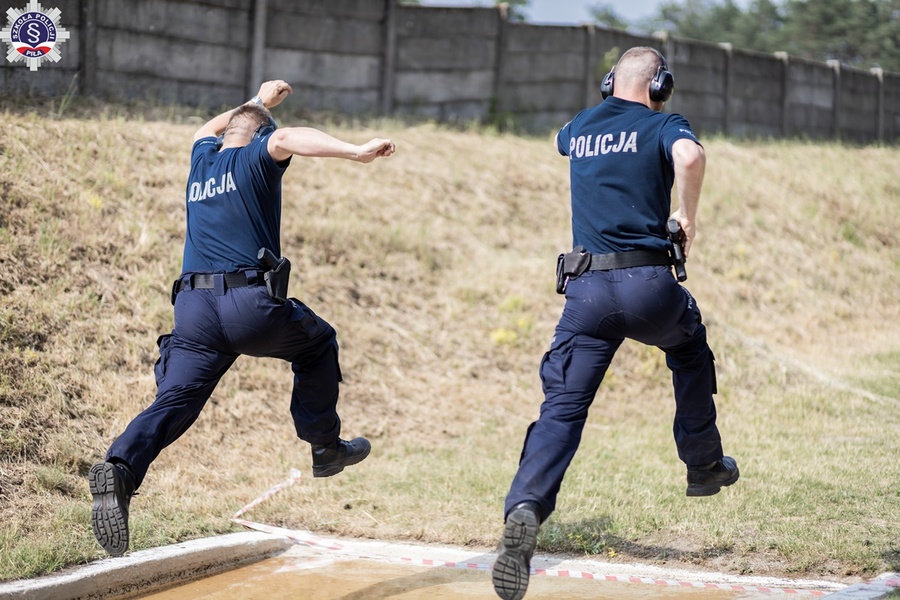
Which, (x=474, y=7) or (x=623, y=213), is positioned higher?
(x=474, y=7)

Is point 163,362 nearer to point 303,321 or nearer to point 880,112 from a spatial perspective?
point 303,321

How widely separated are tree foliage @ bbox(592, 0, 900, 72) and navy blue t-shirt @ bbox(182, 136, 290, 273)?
30364 millimetres

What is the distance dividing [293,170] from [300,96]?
7.74 ft

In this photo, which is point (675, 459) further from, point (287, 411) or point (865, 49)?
point (865, 49)

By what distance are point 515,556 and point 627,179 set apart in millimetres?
1797

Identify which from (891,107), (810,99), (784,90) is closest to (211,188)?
(784,90)

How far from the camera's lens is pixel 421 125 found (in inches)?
583

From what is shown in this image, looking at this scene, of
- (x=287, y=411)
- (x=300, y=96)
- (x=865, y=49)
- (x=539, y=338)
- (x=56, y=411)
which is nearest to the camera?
(x=56, y=411)

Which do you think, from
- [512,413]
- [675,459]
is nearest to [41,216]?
[512,413]

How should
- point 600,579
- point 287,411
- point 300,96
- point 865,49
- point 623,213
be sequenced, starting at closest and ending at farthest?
1. point 623,213
2. point 600,579
3. point 287,411
4. point 300,96
5. point 865,49

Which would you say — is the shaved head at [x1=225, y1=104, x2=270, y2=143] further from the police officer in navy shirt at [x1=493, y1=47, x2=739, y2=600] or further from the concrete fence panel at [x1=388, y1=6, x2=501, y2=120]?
the concrete fence panel at [x1=388, y1=6, x2=501, y2=120]

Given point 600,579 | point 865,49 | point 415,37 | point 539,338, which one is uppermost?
point 865,49

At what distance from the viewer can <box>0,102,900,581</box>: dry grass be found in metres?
6.20

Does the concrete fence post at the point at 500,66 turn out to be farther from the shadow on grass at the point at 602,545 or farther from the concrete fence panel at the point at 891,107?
the concrete fence panel at the point at 891,107
